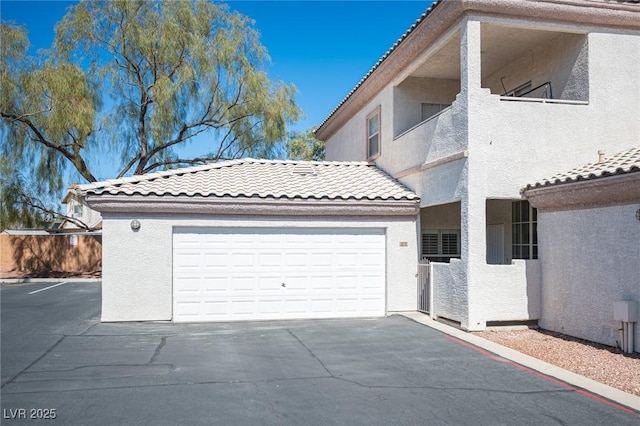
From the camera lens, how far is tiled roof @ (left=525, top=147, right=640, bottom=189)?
9.18 m

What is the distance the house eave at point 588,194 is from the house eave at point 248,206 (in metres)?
3.31

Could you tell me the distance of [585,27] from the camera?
39.3 feet

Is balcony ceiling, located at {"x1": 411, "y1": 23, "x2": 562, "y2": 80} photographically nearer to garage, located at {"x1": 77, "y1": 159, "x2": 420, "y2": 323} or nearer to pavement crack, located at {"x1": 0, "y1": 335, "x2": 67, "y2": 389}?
garage, located at {"x1": 77, "y1": 159, "x2": 420, "y2": 323}

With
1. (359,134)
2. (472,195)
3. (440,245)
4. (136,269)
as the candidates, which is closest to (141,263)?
(136,269)

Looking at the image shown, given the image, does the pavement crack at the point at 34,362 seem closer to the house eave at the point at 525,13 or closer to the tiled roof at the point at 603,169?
the tiled roof at the point at 603,169

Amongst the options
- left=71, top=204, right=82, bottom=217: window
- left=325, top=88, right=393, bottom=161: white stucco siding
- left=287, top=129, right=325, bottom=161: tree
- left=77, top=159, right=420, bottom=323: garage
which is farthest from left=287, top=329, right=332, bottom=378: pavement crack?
left=71, top=204, right=82, bottom=217: window

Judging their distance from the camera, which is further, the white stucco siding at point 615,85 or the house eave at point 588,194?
the white stucco siding at point 615,85

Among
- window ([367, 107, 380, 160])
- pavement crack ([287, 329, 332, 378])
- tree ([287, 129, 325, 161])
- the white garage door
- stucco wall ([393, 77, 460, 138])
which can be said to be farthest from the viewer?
tree ([287, 129, 325, 161])

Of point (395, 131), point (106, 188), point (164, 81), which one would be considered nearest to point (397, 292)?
point (395, 131)

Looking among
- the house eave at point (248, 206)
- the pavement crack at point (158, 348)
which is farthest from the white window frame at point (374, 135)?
the pavement crack at point (158, 348)

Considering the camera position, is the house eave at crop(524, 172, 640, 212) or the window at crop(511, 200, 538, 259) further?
the window at crop(511, 200, 538, 259)

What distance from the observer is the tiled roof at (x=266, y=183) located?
12.8 meters

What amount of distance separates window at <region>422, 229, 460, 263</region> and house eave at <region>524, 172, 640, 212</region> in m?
4.10

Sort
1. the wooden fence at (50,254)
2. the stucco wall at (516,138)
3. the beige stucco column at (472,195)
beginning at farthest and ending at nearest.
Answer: the wooden fence at (50,254), the stucco wall at (516,138), the beige stucco column at (472,195)
